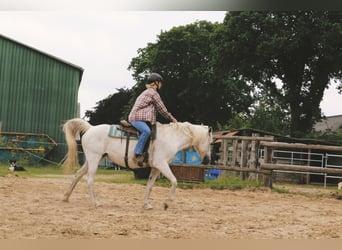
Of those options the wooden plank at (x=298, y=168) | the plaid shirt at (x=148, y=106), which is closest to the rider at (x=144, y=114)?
the plaid shirt at (x=148, y=106)

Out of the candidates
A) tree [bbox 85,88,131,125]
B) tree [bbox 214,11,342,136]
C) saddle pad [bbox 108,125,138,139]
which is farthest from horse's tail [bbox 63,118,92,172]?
tree [bbox 85,88,131,125]

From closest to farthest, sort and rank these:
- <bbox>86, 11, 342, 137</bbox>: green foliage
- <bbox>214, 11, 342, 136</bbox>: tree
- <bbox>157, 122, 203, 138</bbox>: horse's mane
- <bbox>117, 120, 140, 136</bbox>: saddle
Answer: <bbox>117, 120, 140, 136</bbox>: saddle < <bbox>157, 122, 203, 138</bbox>: horse's mane < <bbox>214, 11, 342, 136</bbox>: tree < <bbox>86, 11, 342, 137</bbox>: green foliage

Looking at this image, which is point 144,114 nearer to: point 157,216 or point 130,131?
point 130,131

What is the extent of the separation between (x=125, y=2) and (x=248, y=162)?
5997 millimetres

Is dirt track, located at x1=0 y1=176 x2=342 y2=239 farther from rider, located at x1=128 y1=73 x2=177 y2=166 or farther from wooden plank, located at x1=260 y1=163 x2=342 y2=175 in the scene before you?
wooden plank, located at x1=260 y1=163 x2=342 y2=175

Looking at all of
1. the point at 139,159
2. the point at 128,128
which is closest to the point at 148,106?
the point at 128,128

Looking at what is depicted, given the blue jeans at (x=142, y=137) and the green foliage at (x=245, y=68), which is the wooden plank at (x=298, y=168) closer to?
the blue jeans at (x=142, y=137)

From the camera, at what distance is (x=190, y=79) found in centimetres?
2052

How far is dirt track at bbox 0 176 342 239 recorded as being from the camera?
385 centimetres

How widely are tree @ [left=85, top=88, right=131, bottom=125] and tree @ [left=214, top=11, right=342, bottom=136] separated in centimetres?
485

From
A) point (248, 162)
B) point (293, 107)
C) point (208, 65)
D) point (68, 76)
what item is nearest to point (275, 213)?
point (248, 162)

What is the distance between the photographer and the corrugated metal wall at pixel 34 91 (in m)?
14.4

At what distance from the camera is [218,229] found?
4203 millimetres

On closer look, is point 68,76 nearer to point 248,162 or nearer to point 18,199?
point 248,162
